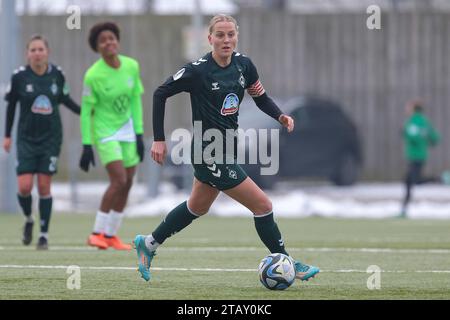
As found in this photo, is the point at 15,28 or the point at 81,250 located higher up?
the point at 15,28

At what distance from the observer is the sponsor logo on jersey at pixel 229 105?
10.1m

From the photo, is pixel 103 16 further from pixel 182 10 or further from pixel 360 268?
pixel 360 268

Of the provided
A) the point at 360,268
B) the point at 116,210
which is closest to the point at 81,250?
the point at 116,210

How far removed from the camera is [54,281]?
10.2m

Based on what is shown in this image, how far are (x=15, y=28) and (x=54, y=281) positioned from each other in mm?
13110

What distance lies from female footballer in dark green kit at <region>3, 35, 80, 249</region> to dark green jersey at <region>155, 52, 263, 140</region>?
4.44m

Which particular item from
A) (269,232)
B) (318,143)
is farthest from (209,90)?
(318,143)

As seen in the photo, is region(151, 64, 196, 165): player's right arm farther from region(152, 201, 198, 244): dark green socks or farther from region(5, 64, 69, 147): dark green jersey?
region(5, 64, 69, 147): dark green jersey

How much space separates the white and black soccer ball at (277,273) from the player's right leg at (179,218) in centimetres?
72

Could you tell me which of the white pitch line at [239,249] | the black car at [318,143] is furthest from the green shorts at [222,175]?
the black car at [318,143]

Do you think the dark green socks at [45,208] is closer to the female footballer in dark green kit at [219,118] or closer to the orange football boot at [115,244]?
the orange football boot at [115,244]

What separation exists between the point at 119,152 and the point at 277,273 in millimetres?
4802

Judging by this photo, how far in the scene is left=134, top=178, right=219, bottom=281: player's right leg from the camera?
10.2m
